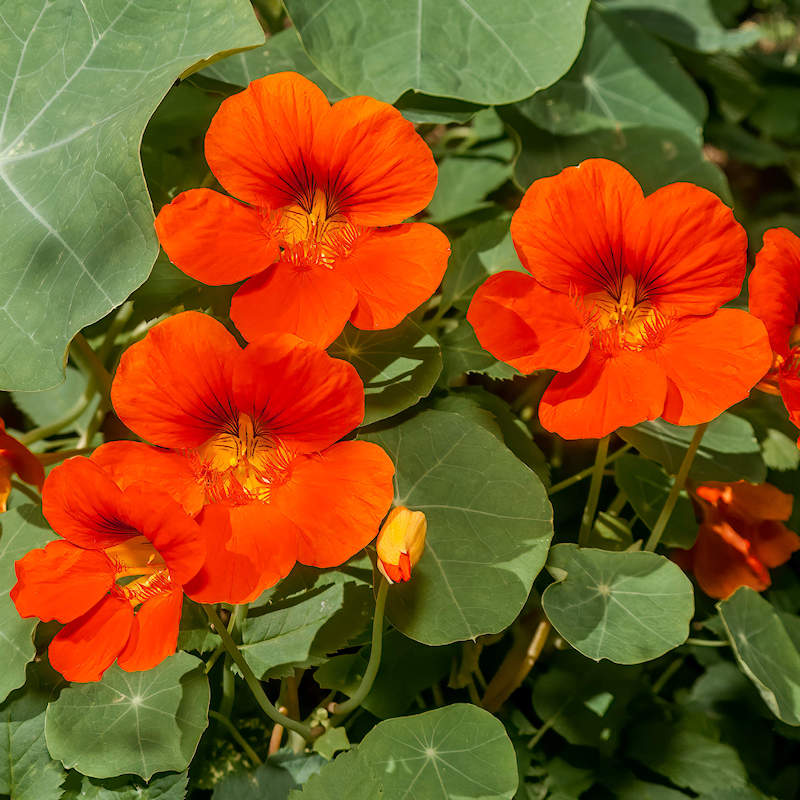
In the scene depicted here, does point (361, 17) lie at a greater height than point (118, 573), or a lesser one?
greater

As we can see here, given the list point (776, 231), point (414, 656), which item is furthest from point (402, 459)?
point (776, 231)

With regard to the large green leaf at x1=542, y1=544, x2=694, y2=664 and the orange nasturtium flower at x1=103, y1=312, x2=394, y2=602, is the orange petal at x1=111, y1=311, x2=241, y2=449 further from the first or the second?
the large green leaf at x1=542, y1=544, x2=694, y2=664

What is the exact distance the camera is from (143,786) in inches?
40.8

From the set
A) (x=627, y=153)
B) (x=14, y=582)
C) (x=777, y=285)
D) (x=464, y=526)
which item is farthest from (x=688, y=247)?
(x=14, y=582)

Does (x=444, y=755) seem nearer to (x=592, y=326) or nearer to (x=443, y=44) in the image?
(x=592, y=326)

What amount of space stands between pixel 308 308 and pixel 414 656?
517 mm

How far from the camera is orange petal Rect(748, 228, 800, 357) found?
0.89 metres

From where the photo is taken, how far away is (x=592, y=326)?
978 millimetres

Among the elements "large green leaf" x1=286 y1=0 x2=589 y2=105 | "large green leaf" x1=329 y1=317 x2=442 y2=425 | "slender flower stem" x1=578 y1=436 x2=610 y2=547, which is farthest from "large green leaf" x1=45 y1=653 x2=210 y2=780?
"large green leaf" x1=286 y1=0 x2=589 y2=105

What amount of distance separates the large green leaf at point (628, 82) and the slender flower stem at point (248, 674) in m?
1.20

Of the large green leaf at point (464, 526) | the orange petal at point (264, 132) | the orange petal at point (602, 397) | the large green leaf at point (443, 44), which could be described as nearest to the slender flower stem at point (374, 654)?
the large green leaf at point (464, 526)

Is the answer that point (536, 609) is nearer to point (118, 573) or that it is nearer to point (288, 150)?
point (118, 573)

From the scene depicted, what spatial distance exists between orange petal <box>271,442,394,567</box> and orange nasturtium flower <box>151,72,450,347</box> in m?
0.14

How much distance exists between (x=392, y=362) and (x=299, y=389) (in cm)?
24
